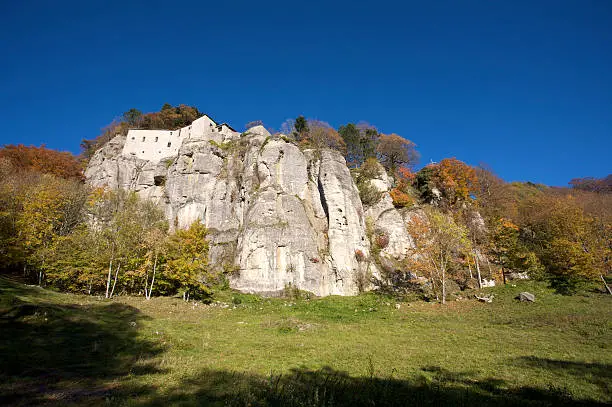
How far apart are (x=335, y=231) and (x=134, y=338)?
89.3ft

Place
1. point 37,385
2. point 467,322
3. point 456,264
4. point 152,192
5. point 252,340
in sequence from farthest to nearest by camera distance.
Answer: point 152,192 < point 456,264 < point 467,322 < point 252,340 < point 37,385

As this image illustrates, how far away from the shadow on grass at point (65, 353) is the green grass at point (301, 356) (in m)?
0.05

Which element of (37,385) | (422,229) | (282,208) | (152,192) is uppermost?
(152,192)

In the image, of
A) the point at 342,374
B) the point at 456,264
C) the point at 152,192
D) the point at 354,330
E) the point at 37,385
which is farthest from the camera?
the point at 152,192

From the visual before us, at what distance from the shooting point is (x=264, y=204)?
125 ft

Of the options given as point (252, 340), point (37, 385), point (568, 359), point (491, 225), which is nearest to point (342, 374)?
point (252, 340)

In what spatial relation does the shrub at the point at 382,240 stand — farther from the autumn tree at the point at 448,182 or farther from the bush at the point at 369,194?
the autumn tree at the point at 448,182

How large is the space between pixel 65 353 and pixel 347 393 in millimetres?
10567

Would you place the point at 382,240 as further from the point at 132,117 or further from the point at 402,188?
the point at 132,117

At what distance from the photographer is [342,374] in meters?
9.60

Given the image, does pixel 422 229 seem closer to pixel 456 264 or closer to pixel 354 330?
pixel 456 264

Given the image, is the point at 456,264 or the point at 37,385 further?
the point at 456,264

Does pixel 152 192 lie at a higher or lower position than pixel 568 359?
higher

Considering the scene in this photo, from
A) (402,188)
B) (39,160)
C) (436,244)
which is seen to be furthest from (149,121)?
(436,244)
